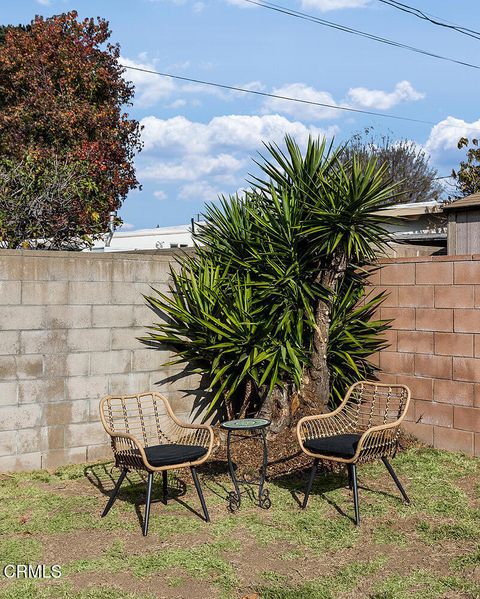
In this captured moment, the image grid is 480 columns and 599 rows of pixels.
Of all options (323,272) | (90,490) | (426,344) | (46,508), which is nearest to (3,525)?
(46,508)

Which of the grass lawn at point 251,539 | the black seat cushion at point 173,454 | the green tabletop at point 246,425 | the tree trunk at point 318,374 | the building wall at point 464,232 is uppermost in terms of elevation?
the building wall at point 464,232

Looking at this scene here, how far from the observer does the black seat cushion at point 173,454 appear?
5117 millimetres

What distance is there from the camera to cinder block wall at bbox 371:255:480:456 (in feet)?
23.0

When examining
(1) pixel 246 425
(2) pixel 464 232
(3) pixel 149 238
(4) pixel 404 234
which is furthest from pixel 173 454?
(3) pixel 149 238

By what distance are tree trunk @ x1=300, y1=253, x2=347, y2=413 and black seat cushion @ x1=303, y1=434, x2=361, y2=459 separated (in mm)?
1379

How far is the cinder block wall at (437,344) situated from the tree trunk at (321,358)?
77cm

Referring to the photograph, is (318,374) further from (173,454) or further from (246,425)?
(173,454)

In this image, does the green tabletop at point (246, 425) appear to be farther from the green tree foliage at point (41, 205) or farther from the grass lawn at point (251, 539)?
the green tree foliage at point (41, 205)

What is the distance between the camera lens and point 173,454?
525 centimetres

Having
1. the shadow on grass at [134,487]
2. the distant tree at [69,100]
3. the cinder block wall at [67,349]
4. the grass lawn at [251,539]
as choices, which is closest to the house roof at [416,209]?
the distant tree at [69,100]

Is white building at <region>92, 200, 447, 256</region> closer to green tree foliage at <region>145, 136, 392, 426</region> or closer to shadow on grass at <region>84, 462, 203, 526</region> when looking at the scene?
green tree foliage at <region>145, 136, 392, 426</region>

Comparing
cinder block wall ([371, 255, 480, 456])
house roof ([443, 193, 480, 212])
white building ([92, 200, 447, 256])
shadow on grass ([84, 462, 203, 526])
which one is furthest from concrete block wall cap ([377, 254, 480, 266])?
shadow on grass ([84, 462, 203, 526])

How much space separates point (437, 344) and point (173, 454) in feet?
10.7

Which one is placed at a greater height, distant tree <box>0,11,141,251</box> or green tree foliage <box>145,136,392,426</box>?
distant tree <box>0,11,141,251</box>
